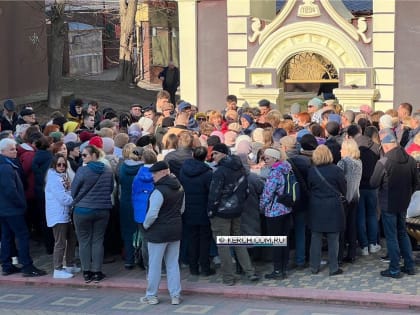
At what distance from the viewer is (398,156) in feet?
33.4

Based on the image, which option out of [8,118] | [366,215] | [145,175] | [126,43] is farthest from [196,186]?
[126,43]

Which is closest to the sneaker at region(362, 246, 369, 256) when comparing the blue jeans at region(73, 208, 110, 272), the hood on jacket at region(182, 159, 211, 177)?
the hood on jacket at region(182, 159, 211, 177)

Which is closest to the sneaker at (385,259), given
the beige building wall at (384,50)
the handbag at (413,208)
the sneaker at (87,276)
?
the handbag at (413,208)

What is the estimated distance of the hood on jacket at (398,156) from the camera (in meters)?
10.2

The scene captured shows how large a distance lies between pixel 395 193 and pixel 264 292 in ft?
6.50

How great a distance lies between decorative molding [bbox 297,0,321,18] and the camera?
699 inches

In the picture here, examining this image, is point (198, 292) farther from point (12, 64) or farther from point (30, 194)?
point (12, 64)

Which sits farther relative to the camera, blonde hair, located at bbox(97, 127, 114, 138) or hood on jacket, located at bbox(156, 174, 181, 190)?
blonde hair, located at bbox(97, 127, 114, 138)

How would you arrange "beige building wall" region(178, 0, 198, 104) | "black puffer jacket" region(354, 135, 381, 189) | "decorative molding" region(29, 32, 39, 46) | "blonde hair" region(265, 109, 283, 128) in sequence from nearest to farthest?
"black puffer jacket" region(354, 135, 381, 189) < "blonde hair" region(265, 109, 283, 128) < "beige building wall" region(178, 0, 198, 104) < "decorative molding" region(29, 32, 39, 46)

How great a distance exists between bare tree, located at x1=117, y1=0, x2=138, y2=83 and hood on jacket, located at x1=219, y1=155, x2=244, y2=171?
22568 mm

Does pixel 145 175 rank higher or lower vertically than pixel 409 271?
higher

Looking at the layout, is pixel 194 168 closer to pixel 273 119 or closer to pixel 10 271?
pixel 10 271

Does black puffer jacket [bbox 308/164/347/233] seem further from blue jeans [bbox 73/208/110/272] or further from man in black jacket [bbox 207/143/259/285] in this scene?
blue jeans [bbox 73/208/110/272]

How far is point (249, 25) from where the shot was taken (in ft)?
60.9
